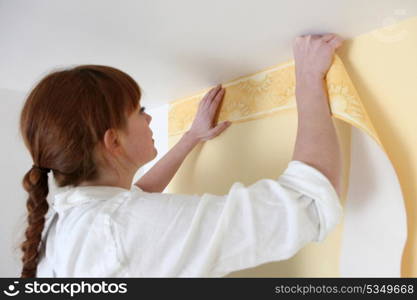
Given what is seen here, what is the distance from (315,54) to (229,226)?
0.52 metres

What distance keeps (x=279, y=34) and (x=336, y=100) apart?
24 cm

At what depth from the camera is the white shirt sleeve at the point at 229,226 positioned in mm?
731

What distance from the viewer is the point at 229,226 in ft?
2.45

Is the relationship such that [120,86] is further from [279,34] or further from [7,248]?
[7,248]

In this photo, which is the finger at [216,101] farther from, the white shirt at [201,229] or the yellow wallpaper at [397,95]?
the white shirt at [201,229]

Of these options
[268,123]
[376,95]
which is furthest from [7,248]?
[376,95]

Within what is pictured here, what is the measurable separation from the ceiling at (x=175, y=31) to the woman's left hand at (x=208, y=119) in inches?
2.7

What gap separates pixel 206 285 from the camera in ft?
2.81

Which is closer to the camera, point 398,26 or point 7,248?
point 398,26

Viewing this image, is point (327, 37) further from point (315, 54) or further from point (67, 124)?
point (67, 124)

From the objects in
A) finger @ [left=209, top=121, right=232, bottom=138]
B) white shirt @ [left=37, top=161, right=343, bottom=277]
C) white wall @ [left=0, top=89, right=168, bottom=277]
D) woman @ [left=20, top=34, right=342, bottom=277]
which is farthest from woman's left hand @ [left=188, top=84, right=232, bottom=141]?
white shirt @ [left=37, top=161, right=343, bottom=277]

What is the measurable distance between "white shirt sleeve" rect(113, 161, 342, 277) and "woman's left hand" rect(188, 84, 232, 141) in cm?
Result: 68

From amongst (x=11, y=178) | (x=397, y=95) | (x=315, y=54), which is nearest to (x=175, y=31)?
(x=315, y=54)

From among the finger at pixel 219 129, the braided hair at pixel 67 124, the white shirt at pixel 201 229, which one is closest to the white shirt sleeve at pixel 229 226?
the white shirt at pixel 201 229
